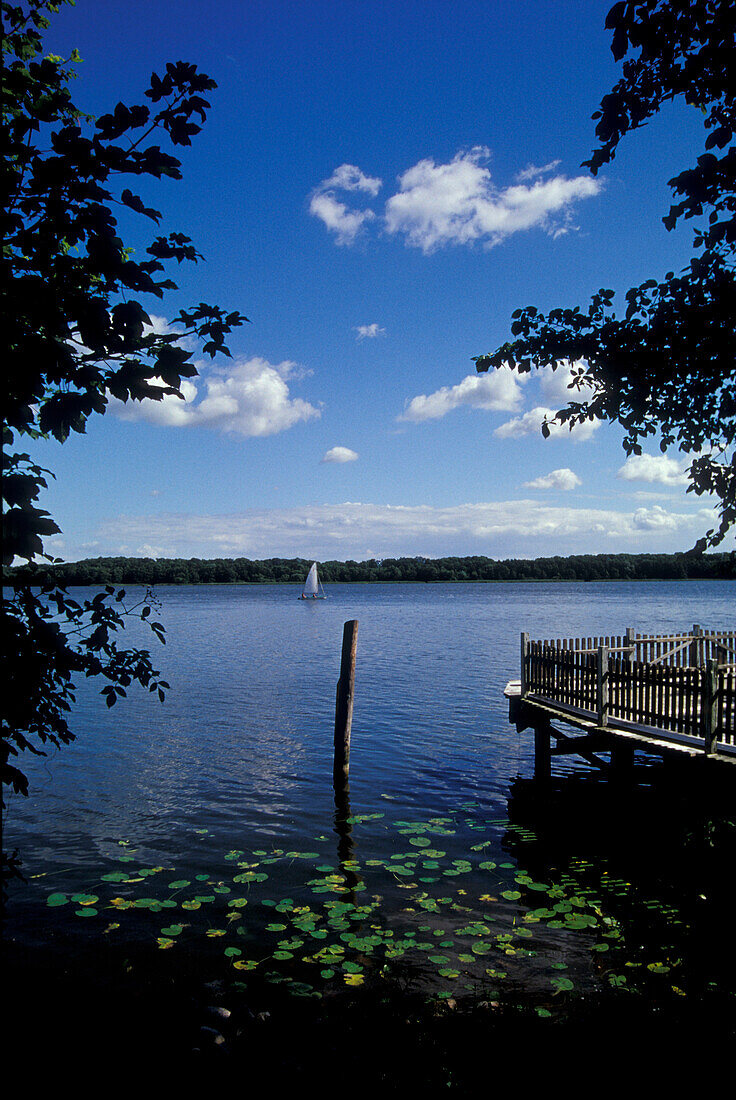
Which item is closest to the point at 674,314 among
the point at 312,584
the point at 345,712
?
the point at 345,712

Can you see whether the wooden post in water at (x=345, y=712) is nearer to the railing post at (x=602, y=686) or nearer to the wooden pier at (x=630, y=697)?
the wooden pier at (x=630, y=697)

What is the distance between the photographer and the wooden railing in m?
12.0

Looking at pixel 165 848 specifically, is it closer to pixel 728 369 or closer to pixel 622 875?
pixel 622 875

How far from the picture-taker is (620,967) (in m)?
8.27

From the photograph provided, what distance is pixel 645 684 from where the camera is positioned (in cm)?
1398

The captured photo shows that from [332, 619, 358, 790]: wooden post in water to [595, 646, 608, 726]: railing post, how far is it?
5.61m

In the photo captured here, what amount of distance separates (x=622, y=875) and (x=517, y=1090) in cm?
648

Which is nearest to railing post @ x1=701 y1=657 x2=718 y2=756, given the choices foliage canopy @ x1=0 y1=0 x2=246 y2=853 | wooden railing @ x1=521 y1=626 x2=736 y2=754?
wooden railing @ x1=521 y1=626 x2=736 y2=754

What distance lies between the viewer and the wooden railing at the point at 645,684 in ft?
39.4

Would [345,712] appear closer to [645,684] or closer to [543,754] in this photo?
[543,754]

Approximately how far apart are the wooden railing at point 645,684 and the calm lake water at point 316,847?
2323mm

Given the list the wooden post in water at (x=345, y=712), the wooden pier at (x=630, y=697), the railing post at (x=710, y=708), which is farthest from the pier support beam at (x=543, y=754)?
the railing post at (x=710, y=708)

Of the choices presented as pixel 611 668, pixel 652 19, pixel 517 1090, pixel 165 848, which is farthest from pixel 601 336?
pixel 165 848

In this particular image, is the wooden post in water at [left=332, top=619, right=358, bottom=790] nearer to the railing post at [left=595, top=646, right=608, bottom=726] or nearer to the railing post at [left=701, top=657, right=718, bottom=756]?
the railing post at [left=595, top=646, right=608, bottom=726]
